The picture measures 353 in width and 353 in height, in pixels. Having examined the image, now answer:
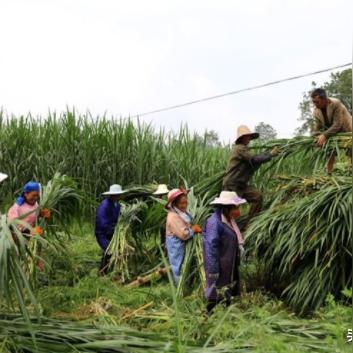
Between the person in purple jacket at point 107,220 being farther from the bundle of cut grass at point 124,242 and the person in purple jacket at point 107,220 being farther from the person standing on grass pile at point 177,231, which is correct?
the person standing on grass pile at point 177,231

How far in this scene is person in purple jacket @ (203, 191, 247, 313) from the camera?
4164mm

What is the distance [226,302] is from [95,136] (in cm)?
459

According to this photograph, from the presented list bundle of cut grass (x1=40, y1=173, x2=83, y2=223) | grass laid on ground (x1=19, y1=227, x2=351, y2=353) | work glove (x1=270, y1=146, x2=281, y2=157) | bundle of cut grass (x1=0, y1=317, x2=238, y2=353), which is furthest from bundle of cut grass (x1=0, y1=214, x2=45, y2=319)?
work glove (x1=270, y1=146, x2=281, y2=157)

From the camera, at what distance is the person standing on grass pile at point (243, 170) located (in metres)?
5.27

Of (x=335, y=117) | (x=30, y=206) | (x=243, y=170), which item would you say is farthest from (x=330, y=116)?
(x=30, y=206)

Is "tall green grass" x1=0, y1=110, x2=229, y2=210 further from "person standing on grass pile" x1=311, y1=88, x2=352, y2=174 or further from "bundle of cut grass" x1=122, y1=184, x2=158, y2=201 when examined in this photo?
"person standing on grass pile" x1=311, y1=88, x2=352, y2=174

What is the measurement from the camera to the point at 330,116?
4969 millimetres

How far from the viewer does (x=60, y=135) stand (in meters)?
8.45

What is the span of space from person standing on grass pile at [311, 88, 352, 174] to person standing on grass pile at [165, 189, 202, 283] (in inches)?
46.6

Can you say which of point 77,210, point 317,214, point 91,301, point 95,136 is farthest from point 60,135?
point 317,214

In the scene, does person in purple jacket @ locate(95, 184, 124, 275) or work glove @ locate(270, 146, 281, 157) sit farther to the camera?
person in purple jacket @ locate(95, 184, 124, 275)

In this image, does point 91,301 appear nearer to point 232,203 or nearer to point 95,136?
point 232,203

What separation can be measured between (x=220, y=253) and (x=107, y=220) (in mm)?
1739

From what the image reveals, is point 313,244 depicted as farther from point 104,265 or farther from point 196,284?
point 104,265
